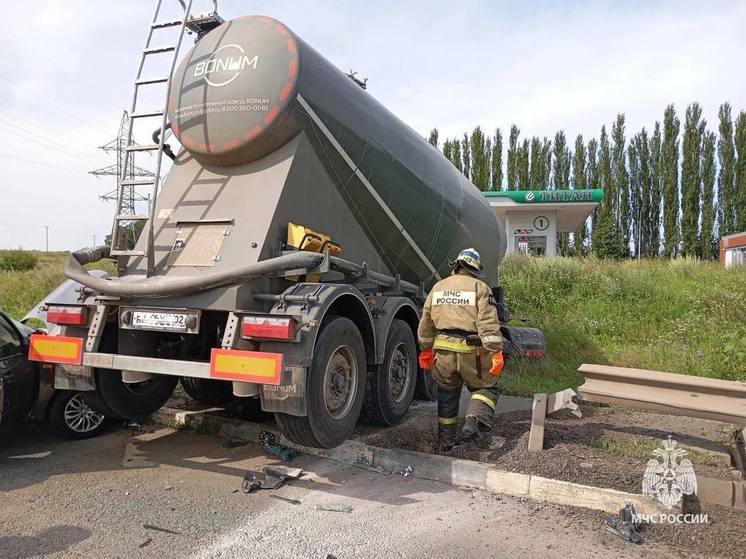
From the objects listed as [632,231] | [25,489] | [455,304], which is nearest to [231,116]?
[455,304]

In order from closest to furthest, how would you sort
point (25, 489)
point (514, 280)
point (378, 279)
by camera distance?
point (25, 489) < point (378, 279) < point (514, 280)

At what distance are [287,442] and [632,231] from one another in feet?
103

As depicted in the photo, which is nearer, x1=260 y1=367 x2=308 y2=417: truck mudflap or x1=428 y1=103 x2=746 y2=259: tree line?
x1=260 y1=367 x2=308 y2=417: truck mudflap

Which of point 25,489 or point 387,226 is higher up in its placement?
point 387,226

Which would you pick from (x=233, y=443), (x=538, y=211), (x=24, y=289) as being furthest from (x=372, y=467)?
(x=538, y=211)

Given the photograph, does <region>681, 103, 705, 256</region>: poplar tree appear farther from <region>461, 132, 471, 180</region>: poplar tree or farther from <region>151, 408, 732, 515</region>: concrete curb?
<region>151, 408, 732, 515</region>: concrete curb

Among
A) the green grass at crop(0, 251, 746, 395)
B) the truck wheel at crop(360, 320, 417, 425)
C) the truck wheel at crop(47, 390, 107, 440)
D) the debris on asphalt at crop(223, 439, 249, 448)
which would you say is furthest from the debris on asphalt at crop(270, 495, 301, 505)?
the green grass at crop(0, 251, 746, 395)

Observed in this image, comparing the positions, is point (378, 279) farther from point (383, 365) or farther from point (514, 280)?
point (514, 280)

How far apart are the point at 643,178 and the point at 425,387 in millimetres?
28957

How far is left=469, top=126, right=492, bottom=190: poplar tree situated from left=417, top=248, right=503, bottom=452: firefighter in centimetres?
2672

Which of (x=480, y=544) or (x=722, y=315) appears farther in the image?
(x=722, y=315)

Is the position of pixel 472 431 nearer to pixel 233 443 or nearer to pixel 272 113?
pixel 233 443

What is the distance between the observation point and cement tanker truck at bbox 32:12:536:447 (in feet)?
13.0

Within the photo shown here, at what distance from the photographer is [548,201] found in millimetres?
20172
